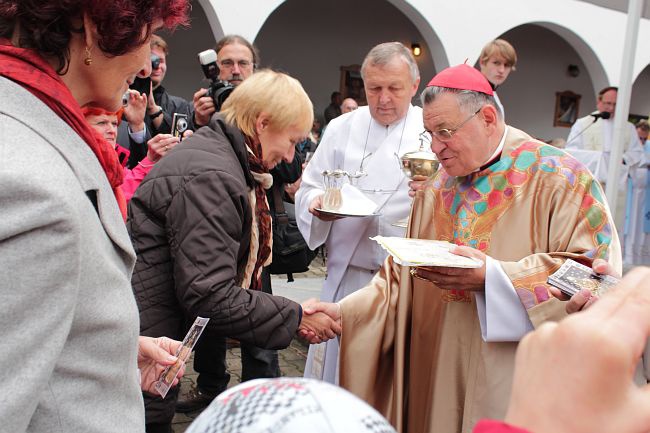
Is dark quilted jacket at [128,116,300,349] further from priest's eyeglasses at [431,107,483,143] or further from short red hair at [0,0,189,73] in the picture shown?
short red hair at [0,0,189,73]

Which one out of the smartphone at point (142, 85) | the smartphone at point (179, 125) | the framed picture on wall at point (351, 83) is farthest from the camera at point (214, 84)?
the framed picture on wall at point (351, 83)

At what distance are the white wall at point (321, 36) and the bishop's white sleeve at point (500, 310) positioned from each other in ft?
36.1

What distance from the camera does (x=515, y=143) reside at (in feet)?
8.17

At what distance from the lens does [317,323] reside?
2.47 metres

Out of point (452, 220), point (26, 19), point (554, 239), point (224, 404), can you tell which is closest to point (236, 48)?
point (452, 220)

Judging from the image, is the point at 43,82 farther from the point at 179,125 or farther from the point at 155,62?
the point at 155,62

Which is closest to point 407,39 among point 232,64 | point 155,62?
point 232,64

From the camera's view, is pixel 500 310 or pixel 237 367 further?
pixel 237 367

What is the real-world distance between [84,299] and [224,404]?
0.43 metres

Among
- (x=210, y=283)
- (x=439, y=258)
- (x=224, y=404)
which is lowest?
(x=210, y=283)

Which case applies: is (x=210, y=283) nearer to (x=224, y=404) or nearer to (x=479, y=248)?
(x=479, y=248)

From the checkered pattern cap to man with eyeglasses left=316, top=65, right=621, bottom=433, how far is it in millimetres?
1498

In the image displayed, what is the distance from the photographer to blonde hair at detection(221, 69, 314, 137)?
2.46 metres

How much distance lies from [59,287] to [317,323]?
5.35 feet
